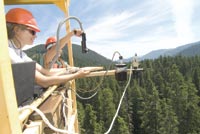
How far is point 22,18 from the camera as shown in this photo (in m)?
2.47

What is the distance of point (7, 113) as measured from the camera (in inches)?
32.0

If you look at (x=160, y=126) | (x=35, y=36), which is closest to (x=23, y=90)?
(x=35, y=36)

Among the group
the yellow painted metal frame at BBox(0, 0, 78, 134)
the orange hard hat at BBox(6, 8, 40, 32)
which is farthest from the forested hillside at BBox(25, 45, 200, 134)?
the yellow painted metal frame at BBox(0, 0, 78, 134)

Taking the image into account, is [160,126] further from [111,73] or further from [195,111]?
[111,73]

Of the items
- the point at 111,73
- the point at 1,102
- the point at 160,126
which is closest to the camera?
the point at 1,102

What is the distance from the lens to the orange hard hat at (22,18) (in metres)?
2.44

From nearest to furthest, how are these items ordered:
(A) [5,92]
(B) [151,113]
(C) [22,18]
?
1. (A) [5,92]
2. (C) [22,18]
3. (B) [151,113]

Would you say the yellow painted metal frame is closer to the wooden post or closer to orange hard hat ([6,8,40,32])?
the wooden post

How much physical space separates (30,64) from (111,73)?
6.35 ft

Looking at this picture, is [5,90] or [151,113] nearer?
[5,90]

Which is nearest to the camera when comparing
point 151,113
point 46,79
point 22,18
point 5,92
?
point 5,92

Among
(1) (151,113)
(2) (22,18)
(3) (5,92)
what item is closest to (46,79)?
(2) (22,18)

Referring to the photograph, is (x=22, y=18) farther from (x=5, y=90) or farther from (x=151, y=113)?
(x=151, y=113)

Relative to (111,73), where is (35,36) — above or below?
above
